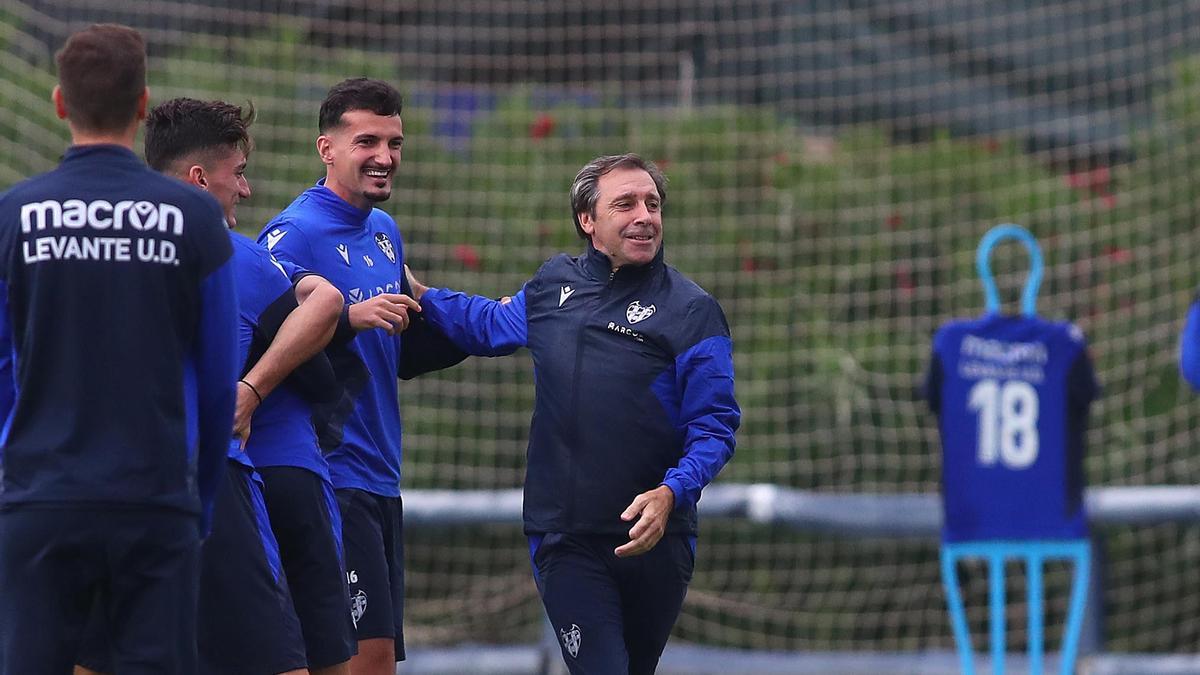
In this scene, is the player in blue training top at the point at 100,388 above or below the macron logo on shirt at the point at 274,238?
below

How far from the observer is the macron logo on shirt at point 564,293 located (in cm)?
542

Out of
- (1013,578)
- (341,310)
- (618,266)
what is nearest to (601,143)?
(1013,578)

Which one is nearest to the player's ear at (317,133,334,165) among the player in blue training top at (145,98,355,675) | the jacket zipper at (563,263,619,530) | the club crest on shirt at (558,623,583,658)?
the player in blue training top at (145,98,355,675)

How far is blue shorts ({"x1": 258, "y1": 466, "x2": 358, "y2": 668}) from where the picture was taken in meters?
4.78

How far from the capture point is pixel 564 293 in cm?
543

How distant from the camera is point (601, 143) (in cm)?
1001

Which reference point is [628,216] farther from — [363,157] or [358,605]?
[358,605]

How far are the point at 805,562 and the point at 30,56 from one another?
4.84 m

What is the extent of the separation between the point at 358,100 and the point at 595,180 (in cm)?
67

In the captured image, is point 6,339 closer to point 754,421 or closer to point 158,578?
point 158,578

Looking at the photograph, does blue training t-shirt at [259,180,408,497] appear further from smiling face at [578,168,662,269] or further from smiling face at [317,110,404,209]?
smiling face at [578,168,662,269]

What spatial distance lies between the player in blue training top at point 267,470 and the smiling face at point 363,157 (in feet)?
1.40

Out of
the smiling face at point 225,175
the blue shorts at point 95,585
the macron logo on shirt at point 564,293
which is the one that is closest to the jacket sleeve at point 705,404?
the macron logo on shirt at point 564,293

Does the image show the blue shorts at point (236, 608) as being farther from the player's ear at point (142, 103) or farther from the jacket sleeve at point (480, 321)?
the jacket sleeve at point (480, 321)
